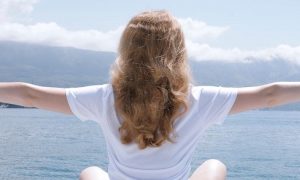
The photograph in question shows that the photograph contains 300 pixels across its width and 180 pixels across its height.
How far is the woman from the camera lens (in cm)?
232

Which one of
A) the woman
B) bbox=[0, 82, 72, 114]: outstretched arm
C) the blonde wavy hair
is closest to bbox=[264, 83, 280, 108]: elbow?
the woman

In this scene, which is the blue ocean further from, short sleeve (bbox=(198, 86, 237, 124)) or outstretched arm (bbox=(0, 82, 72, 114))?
short sleeve (bbox=(198, 86, 237, 124))

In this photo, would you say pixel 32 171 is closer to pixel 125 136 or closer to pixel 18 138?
pixel 18 138

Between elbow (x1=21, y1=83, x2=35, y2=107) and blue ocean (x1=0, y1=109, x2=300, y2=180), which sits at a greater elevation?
elbow (x1=21, y1=83, x2=35, y2=107)

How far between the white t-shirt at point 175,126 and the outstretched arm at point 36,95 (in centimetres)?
4

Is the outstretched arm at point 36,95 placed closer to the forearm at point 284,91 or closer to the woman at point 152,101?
the woman at point 152,101

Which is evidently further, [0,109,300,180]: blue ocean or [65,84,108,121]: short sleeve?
[0,109,300,180]: blue ocean

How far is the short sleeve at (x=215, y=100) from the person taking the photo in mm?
2325

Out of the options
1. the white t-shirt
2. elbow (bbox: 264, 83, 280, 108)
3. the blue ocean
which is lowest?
the blue ocean

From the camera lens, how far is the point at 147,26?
236cm

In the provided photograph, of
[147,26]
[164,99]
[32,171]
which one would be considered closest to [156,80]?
[164,99]

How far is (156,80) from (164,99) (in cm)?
10

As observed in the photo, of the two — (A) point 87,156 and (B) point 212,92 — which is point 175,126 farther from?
(A) point 87,156

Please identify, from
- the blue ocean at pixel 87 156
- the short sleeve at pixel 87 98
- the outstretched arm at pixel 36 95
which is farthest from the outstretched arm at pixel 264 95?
the blue ocean at pixel 87 156
